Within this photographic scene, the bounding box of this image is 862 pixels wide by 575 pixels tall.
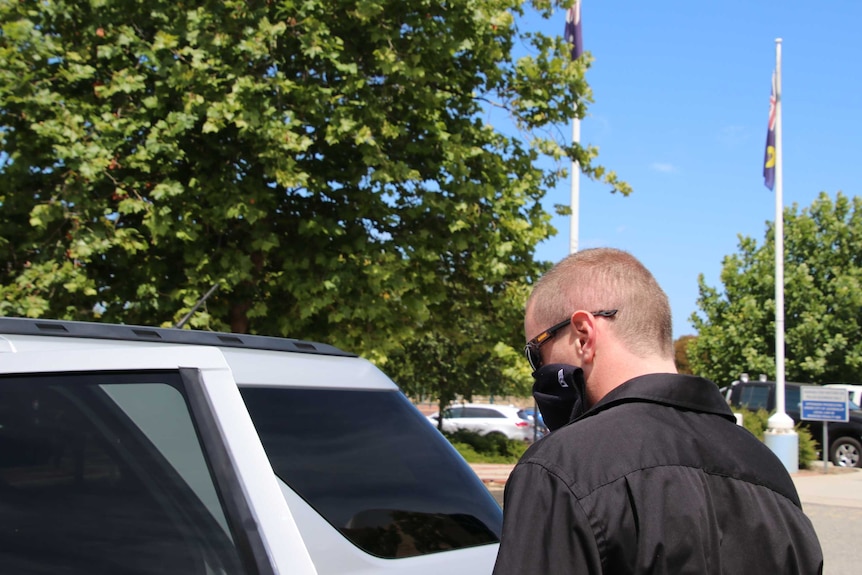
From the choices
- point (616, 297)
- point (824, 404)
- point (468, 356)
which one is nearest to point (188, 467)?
point (616, 297)

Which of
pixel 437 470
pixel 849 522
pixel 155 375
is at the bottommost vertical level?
pixel 849 522

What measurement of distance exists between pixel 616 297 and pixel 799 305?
3346 centimetres

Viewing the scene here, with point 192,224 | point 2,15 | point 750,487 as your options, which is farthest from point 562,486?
point 2,15

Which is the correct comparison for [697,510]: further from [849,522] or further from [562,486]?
[849,522]

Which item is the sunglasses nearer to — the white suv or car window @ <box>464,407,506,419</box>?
the white suv

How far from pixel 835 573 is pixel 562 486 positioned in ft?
29.2

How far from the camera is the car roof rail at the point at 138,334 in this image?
2.33 meters

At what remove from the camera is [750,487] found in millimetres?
1699

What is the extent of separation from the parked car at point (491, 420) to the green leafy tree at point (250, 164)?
19994 mm

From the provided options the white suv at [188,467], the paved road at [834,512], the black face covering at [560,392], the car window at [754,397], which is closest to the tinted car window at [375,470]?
the white suv at [188,467]

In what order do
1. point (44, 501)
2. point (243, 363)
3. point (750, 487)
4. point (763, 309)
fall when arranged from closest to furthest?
point (750, 487), point (44, 501), point (243, 363), point (763, 309)

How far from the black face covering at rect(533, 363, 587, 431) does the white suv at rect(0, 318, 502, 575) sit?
645mm

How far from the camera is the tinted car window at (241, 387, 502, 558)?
7.82ft

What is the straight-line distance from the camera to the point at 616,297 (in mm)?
1857
